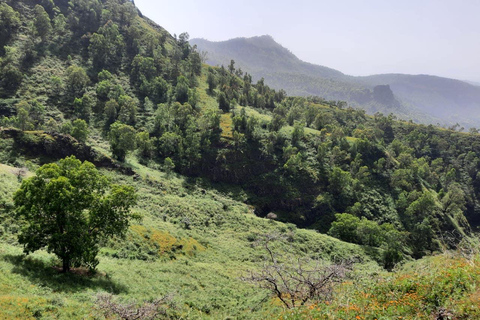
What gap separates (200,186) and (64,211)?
63.5 m

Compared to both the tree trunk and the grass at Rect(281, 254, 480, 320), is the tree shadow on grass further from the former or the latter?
the grass at Rect(281, 254, 480, 320)

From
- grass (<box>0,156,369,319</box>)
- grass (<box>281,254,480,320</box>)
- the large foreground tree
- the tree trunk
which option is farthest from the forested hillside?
the tree trunk

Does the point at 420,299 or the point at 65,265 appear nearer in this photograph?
the point at 420,299

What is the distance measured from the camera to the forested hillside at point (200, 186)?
17750mm

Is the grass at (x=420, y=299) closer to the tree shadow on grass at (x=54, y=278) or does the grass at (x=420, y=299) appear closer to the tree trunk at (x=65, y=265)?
the tree shadow on grass at (x=54, y=278)

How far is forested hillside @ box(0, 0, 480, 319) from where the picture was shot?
17.8m

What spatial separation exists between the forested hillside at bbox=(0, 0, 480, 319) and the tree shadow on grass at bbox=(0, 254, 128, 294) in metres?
0.17

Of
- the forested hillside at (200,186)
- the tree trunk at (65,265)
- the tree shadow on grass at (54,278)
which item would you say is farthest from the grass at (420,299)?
the tree trunk at (65,265)

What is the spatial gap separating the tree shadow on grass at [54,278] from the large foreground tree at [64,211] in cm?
102

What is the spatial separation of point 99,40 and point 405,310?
517 ft

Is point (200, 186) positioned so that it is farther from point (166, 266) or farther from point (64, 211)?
point (64, 211)

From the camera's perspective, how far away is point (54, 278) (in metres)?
19.6

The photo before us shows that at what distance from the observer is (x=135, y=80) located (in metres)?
130

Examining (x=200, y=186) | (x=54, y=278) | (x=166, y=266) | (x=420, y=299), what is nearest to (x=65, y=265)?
(x=54, y=278)
